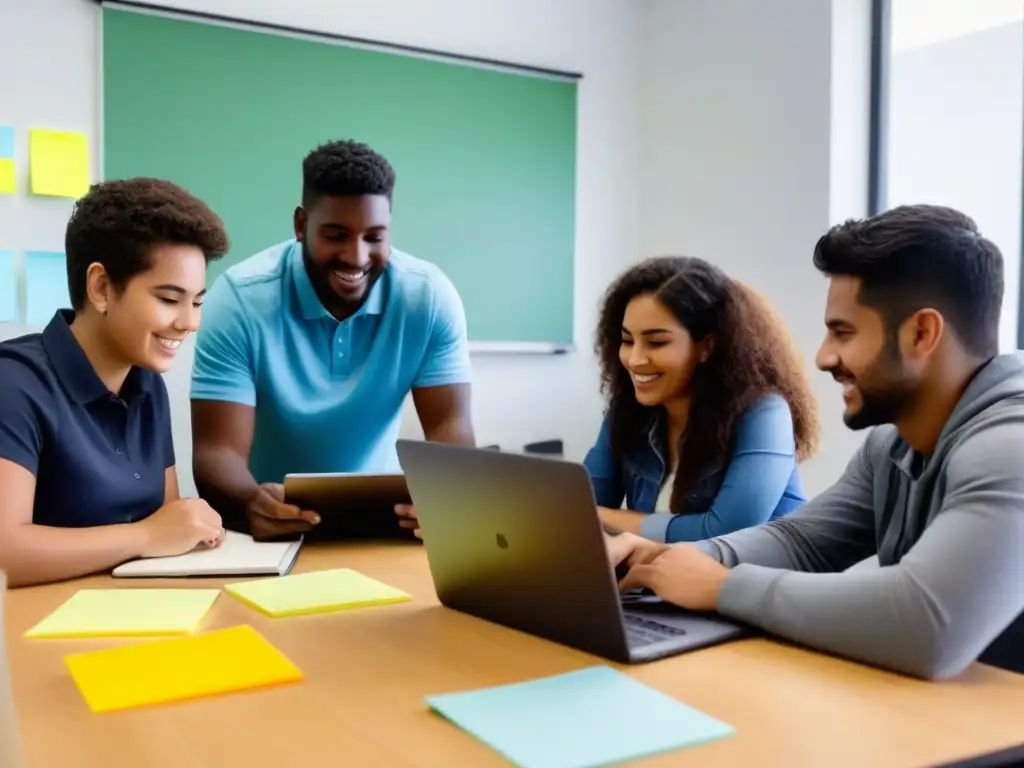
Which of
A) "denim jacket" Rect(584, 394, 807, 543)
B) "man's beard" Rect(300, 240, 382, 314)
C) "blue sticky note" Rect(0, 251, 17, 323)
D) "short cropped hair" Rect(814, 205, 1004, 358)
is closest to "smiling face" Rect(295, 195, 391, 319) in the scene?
"man's beard" Rect(300, 240, 382, 314)

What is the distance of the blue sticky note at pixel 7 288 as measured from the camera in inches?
98.6

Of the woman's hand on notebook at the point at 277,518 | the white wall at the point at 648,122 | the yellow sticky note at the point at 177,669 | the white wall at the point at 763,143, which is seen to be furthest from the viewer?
the white wall at the point at 763,143

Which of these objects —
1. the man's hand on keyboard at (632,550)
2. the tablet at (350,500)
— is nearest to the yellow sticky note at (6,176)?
the tablet at (350,500)

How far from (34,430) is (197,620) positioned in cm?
47

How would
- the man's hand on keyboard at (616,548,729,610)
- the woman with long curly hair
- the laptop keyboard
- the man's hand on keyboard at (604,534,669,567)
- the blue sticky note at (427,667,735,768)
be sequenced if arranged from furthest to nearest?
the woman with long curly hair < the man's hand on keyboard at (604,534,669,567) < the man's hand on keyboard at (616,548,729,610) < the laptop keyboard < the blue sticky note at (427,667,735,768)

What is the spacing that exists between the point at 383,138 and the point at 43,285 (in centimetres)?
109

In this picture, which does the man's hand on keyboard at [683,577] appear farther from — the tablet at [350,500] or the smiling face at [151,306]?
the smiling face at [151,306]

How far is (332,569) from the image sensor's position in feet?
4.87

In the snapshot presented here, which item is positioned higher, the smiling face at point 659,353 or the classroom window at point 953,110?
the classroom window at point 953,110

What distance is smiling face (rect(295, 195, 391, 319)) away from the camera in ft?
6.41

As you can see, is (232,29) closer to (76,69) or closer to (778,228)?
(76,69)

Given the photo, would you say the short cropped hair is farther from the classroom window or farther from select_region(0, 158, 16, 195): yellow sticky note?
select_region(0, 158, 16, 195): yellow sticky note

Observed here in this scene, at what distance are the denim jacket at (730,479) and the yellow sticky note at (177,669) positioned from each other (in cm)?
70

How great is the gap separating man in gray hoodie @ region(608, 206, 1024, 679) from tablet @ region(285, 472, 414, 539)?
0.48 metres
